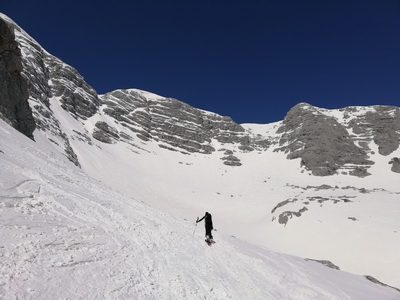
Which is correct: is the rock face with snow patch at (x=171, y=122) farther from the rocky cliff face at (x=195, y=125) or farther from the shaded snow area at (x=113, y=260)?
the shaded snow area at (x=113, y=260)

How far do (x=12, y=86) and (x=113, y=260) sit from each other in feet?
116

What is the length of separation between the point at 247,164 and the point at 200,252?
92.1 meters

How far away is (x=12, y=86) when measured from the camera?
32938mm

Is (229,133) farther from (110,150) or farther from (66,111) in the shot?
(66,111)

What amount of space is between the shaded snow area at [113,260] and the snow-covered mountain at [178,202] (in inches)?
2.0

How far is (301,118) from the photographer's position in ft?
391

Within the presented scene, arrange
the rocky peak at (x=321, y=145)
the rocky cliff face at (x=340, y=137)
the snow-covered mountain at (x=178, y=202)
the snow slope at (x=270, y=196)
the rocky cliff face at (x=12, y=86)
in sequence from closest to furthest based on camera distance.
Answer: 1. the snow-covered mountain at (x=178, y=202)
2. the snow slope at (x=270, y=196)
3. the rocky cliff face at (x=12, y=86)
4. the rocky peak at (x=321, y=145)
5. the rocky cliff face at (x=340, y=137)

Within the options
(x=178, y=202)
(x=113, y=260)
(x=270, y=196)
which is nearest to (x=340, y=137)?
(x=270, y=196)

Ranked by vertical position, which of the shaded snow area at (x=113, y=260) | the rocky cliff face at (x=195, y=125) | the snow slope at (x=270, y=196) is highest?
the rocky cliff face at (x=195, y=125)

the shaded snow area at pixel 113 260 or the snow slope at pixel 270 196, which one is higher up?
the snow slope at pixel 270 196

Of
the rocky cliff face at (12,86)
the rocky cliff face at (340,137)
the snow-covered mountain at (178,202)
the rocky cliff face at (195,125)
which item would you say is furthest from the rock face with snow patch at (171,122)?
the rocky cliff face at (12,86)

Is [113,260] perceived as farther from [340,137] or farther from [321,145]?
[340,137]

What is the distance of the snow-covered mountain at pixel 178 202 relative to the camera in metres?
7.05

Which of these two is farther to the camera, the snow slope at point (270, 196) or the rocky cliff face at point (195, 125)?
the rocky cliff face at point (195, 125)
